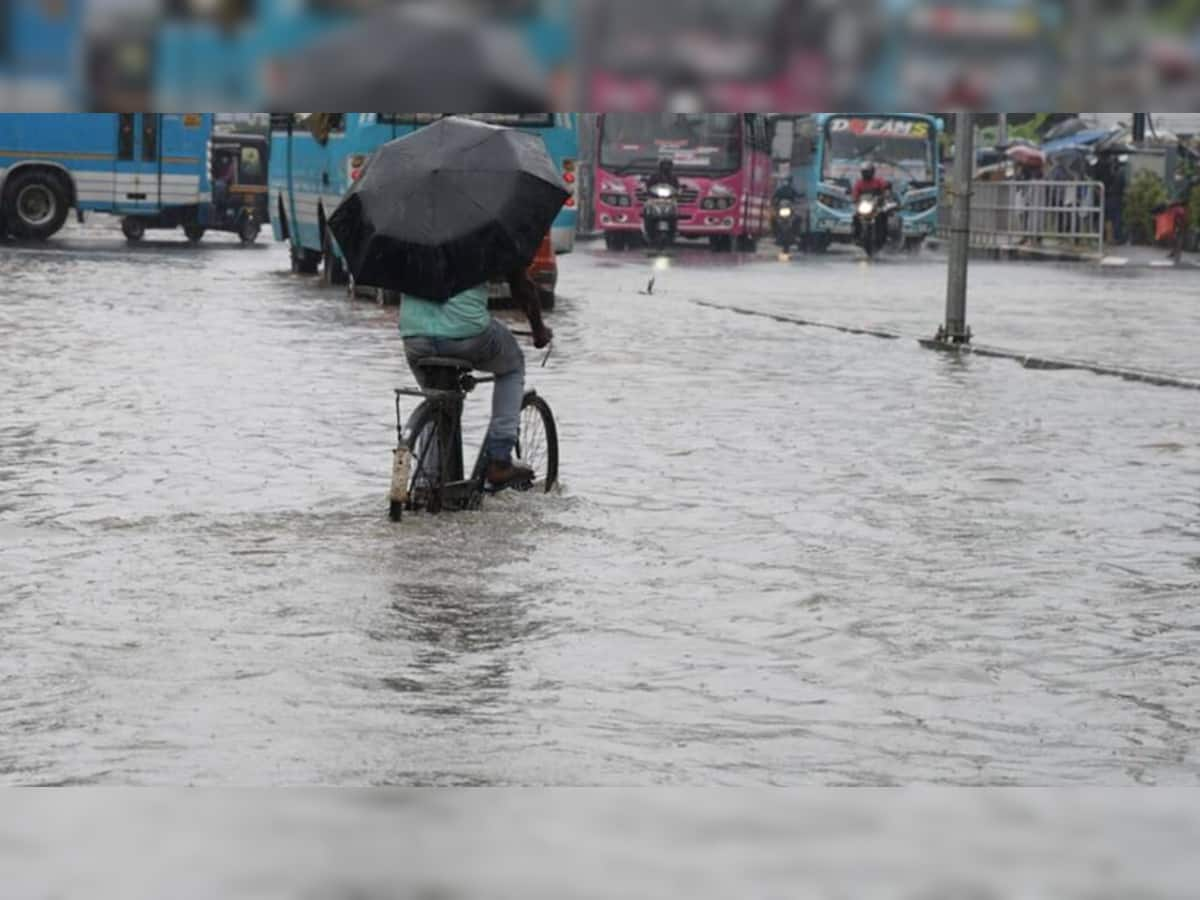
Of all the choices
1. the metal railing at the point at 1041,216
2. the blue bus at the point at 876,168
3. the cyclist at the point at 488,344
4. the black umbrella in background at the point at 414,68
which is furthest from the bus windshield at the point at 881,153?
the black umbrella in background at the point at 414,68

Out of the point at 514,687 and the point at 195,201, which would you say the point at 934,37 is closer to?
the point at 514,687

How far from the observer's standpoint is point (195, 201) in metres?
40.0

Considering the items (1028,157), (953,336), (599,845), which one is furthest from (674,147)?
(599,845)

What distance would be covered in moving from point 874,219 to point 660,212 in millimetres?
4584

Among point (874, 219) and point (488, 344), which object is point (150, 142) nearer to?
point (874, 219)

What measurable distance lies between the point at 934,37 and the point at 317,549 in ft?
24.9

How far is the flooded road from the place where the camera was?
5.74 metres

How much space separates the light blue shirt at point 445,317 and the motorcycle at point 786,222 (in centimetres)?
4178

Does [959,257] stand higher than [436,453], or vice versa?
[959,257]

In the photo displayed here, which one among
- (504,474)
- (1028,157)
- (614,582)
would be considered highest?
(1028,157)

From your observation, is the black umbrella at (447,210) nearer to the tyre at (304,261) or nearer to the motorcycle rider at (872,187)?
the tyre at (304,261)

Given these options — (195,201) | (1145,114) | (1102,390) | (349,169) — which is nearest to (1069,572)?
(1145,114)

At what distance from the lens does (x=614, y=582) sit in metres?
8.54

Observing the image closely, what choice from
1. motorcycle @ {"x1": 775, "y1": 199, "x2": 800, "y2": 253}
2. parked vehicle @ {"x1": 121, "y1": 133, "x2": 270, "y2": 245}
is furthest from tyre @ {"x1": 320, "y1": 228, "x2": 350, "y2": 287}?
motorcycle @ {"x1": 775, "y1": 199, "x2": 800, "y2": 253}
